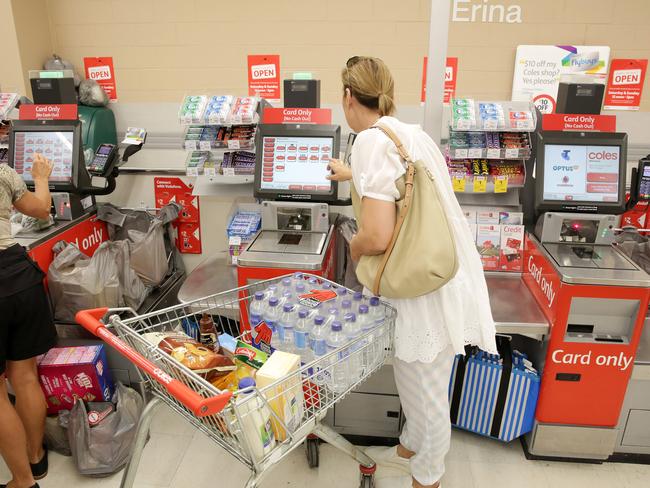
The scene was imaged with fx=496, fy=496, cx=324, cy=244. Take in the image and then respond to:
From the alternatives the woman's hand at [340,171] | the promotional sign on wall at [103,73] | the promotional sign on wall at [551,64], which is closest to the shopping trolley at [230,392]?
the woman's hand at [340,171]

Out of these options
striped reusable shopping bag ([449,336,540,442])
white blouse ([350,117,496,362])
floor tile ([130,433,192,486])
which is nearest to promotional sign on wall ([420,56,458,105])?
striped reusable shopping bag ([449,336,540,442])

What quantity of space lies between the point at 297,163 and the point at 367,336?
1.35 meters

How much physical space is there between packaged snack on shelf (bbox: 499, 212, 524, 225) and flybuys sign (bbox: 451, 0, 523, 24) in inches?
72.5

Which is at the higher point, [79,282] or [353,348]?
[353,348]

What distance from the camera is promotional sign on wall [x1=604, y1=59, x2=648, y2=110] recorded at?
12.3ft

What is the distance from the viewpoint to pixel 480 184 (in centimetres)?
277

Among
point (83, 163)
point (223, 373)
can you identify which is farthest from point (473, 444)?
point (83, 163)

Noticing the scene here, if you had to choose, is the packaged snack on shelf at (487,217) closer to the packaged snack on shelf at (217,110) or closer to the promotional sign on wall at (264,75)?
the packaged snack on shelf at (217,110)

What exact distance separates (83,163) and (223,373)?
2.19 m

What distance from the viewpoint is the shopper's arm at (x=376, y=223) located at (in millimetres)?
1668

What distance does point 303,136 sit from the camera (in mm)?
2777

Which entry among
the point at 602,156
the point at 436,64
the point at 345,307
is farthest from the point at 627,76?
the point at 345,307

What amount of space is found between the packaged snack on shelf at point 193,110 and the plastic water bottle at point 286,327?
4.87 feet

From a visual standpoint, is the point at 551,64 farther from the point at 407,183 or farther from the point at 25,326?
the point at 25,326
